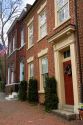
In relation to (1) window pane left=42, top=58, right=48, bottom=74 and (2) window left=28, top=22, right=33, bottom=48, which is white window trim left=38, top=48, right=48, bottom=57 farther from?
(2) window left=28, top=22, right=33, bottom=48

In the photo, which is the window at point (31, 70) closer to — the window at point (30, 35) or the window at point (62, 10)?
the window at point (30, 35)

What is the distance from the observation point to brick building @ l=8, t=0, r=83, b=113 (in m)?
9.79

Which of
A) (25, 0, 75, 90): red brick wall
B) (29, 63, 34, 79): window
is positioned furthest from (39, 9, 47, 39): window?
(29, 63, 34, 79): window

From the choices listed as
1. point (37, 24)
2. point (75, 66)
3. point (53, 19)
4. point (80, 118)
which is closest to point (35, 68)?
point (37, 24)

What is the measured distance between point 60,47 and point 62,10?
2.05 meters

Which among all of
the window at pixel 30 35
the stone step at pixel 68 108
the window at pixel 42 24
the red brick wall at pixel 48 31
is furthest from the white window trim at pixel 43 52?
the stone step at pixel 68 108

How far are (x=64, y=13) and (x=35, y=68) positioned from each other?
5202 mm

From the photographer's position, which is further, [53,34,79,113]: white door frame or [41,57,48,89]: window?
[41,57,48,89]: window

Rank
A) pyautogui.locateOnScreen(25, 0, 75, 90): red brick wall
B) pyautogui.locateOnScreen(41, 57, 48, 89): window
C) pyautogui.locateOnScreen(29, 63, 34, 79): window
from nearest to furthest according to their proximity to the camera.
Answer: pyautogui.locateOnScreen(25, 0, 75, 90): red brick wall → pyautogui.locateOnScreen(41, 57, 48, 89): window → pyautogui.locateOnScreen(29, 63, 34, 79): window

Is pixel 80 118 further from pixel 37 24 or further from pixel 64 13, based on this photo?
pixel 37 24

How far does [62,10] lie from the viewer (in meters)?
11.6

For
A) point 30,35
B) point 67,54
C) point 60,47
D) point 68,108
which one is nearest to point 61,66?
point 67,54

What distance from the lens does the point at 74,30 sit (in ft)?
32.4

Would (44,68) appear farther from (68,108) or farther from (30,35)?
(30,35)
